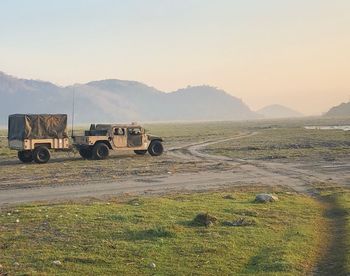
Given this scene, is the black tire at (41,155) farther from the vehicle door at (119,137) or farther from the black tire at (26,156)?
the vehicle door at (119,137)

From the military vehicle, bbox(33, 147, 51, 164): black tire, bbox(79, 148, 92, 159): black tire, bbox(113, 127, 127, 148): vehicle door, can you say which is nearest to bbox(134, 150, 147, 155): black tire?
bbox(113, 127, 127, 148): vehicle door

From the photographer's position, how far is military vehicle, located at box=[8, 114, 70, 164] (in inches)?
1241

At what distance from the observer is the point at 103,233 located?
38.6ft

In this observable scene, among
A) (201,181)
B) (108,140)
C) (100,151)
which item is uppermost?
(108,140)

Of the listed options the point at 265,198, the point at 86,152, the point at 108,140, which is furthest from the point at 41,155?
the point at 265,198

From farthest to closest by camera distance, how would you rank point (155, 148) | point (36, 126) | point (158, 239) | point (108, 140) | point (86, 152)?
point (155, 148), point (86, 152), point (108, 140), point (36, 126), point (158, 239)

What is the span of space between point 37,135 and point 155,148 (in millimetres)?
8728

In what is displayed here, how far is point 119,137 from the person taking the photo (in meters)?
34.8

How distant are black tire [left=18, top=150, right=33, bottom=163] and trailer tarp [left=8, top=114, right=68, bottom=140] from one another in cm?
93

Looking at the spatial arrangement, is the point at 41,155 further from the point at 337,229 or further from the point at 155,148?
the point at 337,229

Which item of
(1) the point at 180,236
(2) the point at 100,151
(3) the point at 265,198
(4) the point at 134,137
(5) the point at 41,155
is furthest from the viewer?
(4) the point at 134,137

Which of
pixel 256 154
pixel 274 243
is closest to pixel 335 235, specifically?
pixel 274 243

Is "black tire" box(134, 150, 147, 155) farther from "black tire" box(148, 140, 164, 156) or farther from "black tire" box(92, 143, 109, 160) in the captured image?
"black tire" box(92, 143, 109, 160)

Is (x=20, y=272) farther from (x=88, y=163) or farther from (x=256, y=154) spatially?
(x=256, y=154)
